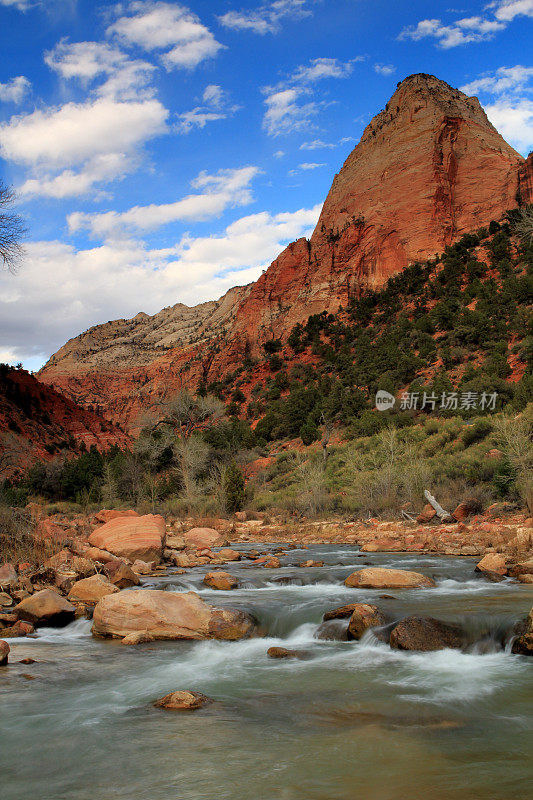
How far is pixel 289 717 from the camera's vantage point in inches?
177

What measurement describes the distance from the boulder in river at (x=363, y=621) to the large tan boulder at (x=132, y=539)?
7.46 metres

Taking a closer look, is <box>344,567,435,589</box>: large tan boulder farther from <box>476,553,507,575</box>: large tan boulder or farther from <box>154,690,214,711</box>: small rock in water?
<box>154,690,214,711</box>: small rock in water

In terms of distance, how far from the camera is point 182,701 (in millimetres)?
4797

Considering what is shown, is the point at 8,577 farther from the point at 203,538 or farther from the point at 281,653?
the point at 203,538

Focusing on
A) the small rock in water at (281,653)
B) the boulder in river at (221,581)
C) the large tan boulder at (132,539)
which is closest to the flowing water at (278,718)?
the small rock in water at (281,653)

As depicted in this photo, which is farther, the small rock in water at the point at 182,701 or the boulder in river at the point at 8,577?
the boulder in river at the point at 8,577

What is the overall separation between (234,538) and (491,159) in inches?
2425

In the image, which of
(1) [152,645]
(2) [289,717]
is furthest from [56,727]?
(1) [152,645]

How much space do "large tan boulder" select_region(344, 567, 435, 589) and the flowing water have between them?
4.73 feet

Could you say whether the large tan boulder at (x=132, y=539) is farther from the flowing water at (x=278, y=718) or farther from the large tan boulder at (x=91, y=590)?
the flowing water at (x=278, y=718)

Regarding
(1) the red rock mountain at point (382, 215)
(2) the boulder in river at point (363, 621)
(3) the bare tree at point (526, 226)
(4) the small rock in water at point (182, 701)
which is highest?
(1) the red rock mountain at point (382, 215)

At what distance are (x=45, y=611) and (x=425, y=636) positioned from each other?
5.77 metres

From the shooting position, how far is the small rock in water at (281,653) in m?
6.48

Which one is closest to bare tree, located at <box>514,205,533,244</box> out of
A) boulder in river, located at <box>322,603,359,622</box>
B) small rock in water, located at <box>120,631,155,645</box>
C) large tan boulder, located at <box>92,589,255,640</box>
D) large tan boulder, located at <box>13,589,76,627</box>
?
boulder in river, located at <box>322,603,359,622</box>
